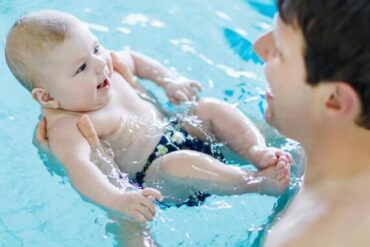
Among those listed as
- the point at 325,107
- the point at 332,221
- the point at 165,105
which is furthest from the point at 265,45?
the point at 165,105

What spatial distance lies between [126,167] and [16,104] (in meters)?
0.47

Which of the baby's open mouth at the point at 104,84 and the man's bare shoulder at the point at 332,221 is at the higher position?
the man's bare shoulder at the point at 332,221

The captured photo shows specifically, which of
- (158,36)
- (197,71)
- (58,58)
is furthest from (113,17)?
(58,58)

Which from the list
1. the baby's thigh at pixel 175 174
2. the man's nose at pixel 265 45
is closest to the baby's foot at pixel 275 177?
the baby's thigh at pixel 175 174

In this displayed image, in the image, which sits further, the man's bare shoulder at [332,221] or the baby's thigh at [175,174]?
the baby's thigh at [175,174]

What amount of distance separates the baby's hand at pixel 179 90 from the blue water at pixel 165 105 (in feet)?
0.29

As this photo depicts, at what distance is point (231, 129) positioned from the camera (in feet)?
5.16

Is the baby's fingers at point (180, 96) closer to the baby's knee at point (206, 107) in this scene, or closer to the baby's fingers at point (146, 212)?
the baby's knee at point (206, 107)

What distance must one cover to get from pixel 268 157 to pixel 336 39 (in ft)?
1.63

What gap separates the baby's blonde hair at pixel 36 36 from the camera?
4.77 feet

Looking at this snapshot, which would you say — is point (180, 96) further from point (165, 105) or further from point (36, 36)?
point (36, 36)

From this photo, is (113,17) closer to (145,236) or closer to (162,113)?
(162,113)

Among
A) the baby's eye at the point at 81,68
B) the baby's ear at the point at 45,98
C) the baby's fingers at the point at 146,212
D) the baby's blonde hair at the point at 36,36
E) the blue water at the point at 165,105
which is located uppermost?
the baby's blonde hair at the point at 36,36

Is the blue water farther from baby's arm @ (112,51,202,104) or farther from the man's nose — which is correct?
the man's nose
